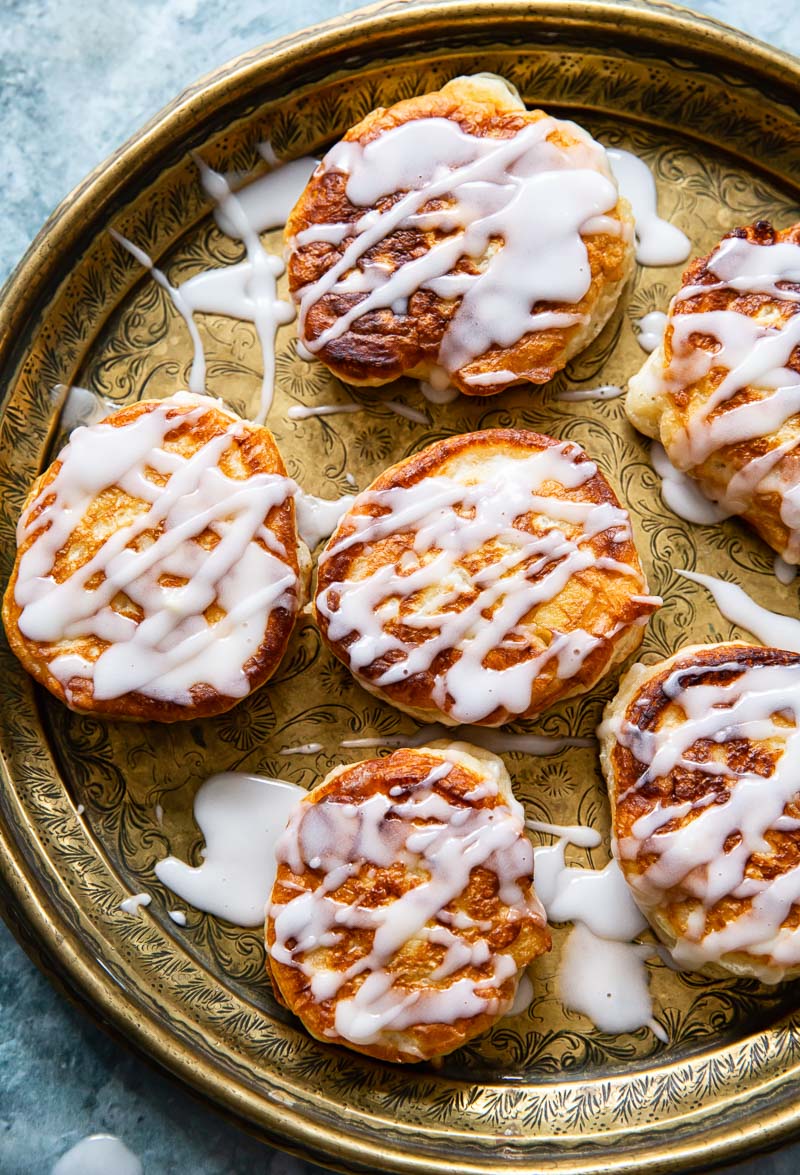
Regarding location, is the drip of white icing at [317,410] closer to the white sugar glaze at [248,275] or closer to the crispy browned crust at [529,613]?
the white sugar glaze at [248,275]

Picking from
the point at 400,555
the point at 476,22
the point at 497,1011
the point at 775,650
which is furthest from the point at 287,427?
the point at 497,1011

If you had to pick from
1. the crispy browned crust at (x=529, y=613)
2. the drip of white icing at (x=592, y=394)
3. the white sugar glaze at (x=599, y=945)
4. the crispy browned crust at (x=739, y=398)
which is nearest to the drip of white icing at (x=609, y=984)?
the white sugar glaze at (x=599, y=945)

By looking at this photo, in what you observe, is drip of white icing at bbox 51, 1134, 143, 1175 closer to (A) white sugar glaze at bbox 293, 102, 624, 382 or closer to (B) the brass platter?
(B) the brass platter

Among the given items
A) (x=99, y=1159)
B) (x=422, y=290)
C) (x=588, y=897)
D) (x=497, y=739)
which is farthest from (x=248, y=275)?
(x=99, y=1159)

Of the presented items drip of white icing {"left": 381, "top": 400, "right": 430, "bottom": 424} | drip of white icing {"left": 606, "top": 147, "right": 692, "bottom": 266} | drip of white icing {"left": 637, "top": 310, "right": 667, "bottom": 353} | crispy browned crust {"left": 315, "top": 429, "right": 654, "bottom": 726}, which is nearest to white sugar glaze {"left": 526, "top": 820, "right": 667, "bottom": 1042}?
crispy browned crust {"left": 315, "top": 429, "right": 654, "bottom": 726}

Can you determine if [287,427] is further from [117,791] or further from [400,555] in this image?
[117,791]

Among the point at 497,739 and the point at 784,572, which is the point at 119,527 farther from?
the point at 784,572
